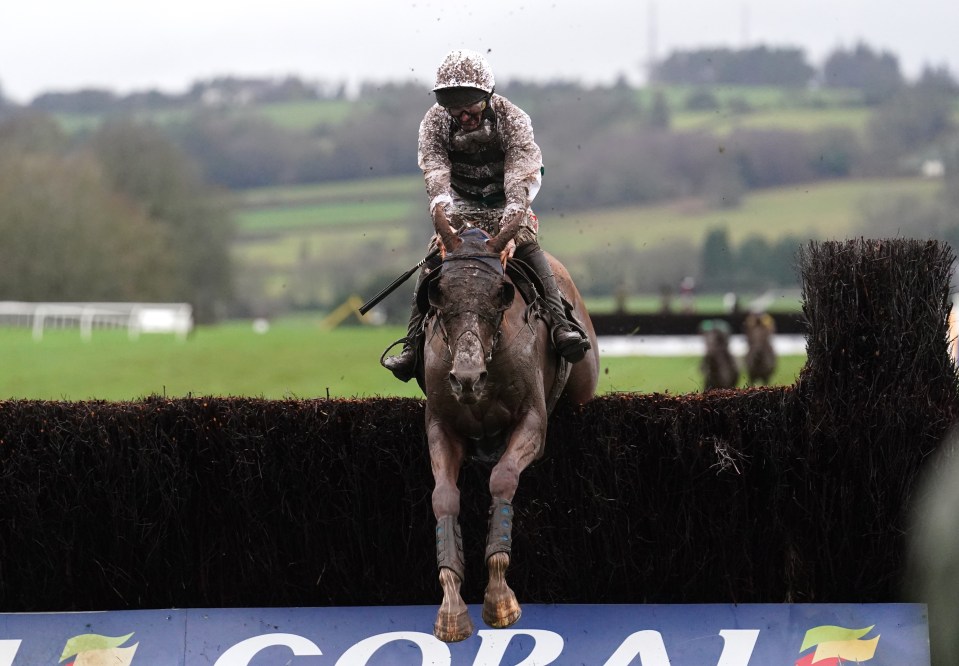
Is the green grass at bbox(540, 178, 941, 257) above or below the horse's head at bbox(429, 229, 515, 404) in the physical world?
below

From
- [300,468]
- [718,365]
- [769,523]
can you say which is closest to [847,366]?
[769,523]

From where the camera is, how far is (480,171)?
8047mm

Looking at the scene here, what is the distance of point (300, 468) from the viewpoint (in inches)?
312

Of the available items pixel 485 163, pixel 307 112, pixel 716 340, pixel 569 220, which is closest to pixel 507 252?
pixel 485 163

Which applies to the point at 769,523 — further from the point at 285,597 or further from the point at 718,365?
the point at 718,365

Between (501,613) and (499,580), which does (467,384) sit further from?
(501,613)

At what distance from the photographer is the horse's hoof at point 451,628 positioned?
21.3 feet

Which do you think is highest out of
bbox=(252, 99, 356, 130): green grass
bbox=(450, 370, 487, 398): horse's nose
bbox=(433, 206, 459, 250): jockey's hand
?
bbox=(433, 206, 459, 250): jockey's hand

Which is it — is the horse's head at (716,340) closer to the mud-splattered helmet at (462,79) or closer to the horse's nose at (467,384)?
the mud-splattered helmet at (462,79)

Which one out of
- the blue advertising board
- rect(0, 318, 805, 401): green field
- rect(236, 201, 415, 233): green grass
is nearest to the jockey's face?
the blue advertising board

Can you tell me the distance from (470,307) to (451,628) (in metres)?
1.48

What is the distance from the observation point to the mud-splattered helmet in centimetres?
751

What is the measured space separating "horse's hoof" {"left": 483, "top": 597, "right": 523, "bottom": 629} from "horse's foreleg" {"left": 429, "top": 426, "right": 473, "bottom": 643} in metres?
0.09

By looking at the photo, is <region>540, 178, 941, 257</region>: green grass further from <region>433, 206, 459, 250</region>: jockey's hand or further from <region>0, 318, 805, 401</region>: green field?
<region>433, 206, 459, 250</region>: jockey's hand
